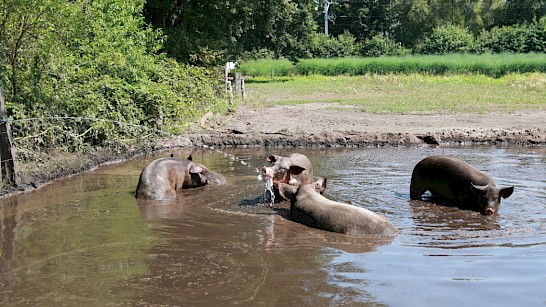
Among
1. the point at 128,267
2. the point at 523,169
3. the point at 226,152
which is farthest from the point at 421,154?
the point at 128,267

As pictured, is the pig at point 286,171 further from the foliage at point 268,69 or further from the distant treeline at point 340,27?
the foliage at point 268,69

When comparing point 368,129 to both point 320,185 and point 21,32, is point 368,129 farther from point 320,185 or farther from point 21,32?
point 21,32

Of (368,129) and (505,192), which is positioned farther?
(368,129)

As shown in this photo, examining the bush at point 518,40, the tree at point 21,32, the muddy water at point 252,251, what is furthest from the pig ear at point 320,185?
the bush at point 518,40

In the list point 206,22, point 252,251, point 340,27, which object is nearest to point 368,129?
point 252,251

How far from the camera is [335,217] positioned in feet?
29.5

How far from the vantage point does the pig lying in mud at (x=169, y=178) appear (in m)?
11.3

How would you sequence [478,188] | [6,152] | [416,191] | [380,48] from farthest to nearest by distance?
[380,48]
[6,152]
[416,191]
[478,188]

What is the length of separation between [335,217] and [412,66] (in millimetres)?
48693

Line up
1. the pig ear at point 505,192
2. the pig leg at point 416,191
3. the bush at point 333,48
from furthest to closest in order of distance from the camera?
the bush at point 333,48 → the pig leg at point 416,191 → the pig ear at point 505,192

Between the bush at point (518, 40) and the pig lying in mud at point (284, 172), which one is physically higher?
the bush at point (518, 40)

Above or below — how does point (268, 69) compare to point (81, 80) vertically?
below

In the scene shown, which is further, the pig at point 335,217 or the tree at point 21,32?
the tree at point 21,32

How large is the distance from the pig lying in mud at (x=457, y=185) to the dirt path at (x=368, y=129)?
692 centimetres
